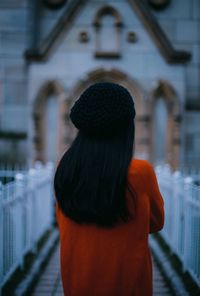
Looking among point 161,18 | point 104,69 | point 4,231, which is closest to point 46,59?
point 104,69

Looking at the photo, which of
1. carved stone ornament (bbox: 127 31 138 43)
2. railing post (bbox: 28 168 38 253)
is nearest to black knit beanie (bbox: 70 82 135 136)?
railing post (bbox: 28 168 38 253)

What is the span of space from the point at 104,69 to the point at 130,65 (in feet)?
2.00

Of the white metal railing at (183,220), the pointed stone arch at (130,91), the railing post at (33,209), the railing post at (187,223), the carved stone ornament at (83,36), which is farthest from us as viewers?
the carved stone ornament at (83,36)

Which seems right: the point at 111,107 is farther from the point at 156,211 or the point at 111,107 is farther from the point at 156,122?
the point at 156,122

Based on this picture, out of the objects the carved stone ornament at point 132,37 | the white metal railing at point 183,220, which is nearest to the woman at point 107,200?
the white metal railing at point 183,220

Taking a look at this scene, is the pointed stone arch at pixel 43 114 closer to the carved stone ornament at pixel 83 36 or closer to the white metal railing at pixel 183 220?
the carved stone ornament at pixel 83 36

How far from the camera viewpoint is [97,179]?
2.34 meters

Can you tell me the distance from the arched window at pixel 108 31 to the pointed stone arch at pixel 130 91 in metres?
0.45

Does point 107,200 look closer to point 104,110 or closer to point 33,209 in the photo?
point 104,110

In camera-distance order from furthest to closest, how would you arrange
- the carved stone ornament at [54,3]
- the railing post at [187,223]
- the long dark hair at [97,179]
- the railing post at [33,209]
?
the carved stone ornament at [54,3], the railing post at [33,209], the railing post at [187,223], the long dark hair at [97,179]

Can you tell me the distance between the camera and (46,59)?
30.7 ft

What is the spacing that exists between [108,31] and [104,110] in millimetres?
7632

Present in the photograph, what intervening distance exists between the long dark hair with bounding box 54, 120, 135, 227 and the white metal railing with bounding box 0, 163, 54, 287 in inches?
77.1

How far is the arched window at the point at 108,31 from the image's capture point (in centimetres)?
950
